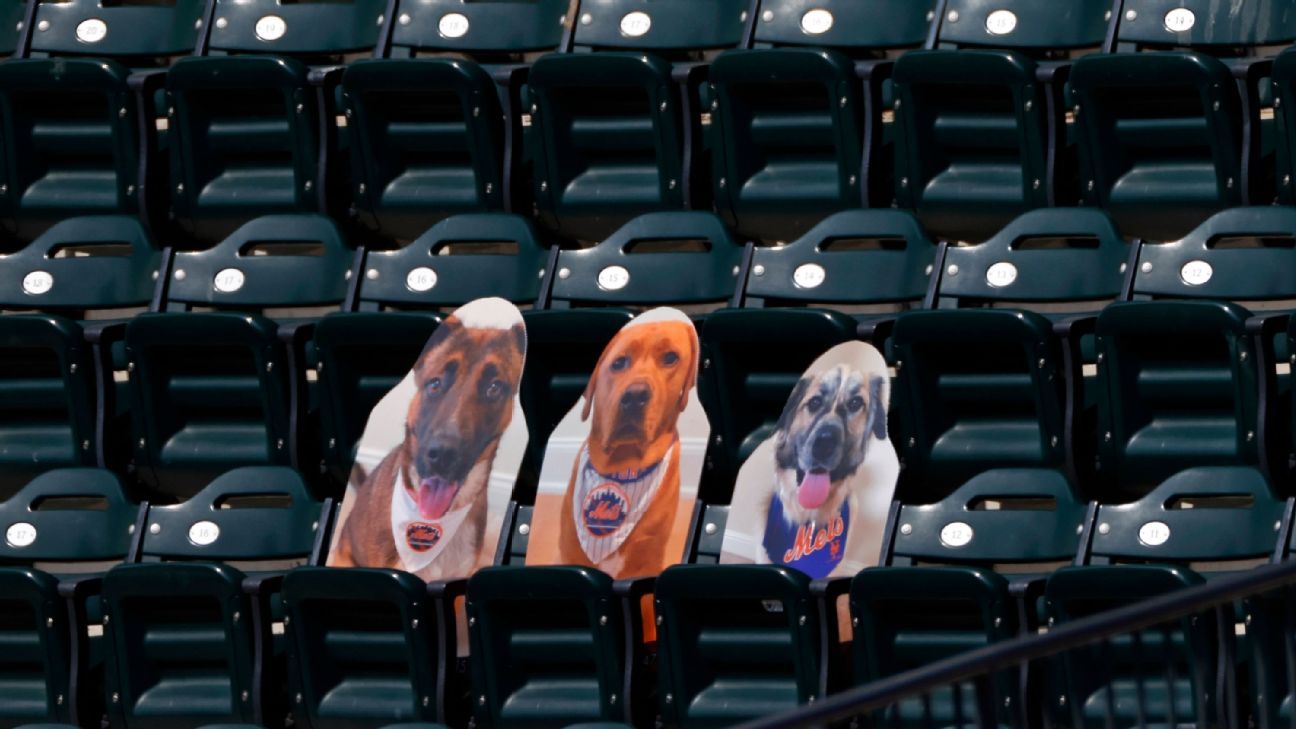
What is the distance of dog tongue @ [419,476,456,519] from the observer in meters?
3.87

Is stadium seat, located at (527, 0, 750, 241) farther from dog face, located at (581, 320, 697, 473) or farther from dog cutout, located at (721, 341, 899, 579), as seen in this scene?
dog cutout, located at (721, 341, 899, 579)

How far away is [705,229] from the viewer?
4.01 meters

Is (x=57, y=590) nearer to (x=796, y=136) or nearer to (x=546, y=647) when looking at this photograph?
(x=546, y=647)

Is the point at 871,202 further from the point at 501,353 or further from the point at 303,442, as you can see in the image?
the point at 303,442

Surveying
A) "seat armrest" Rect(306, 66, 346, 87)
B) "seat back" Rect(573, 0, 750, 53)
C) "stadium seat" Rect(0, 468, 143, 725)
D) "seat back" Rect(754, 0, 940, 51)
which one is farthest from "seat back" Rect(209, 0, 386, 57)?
"stadium seat" Rect(0, 468, 143, 725)

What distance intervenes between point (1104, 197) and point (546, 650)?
1.12m

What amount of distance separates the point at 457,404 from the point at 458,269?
294mm

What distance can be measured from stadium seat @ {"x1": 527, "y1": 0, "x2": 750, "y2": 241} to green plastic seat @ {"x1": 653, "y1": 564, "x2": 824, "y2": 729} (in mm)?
949

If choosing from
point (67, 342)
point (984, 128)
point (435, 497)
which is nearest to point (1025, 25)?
point (984, 128)

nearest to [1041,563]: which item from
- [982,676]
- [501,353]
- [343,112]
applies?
[501,353]

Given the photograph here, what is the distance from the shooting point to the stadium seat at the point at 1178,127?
385cm

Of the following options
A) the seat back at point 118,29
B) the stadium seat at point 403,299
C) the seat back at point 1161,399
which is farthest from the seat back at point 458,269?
the seat back at point 1161,399

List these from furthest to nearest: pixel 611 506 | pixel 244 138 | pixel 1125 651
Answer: pixel 244 138, pixel 611 506, pixel 1125 651

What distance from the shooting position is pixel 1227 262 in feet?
12.1
